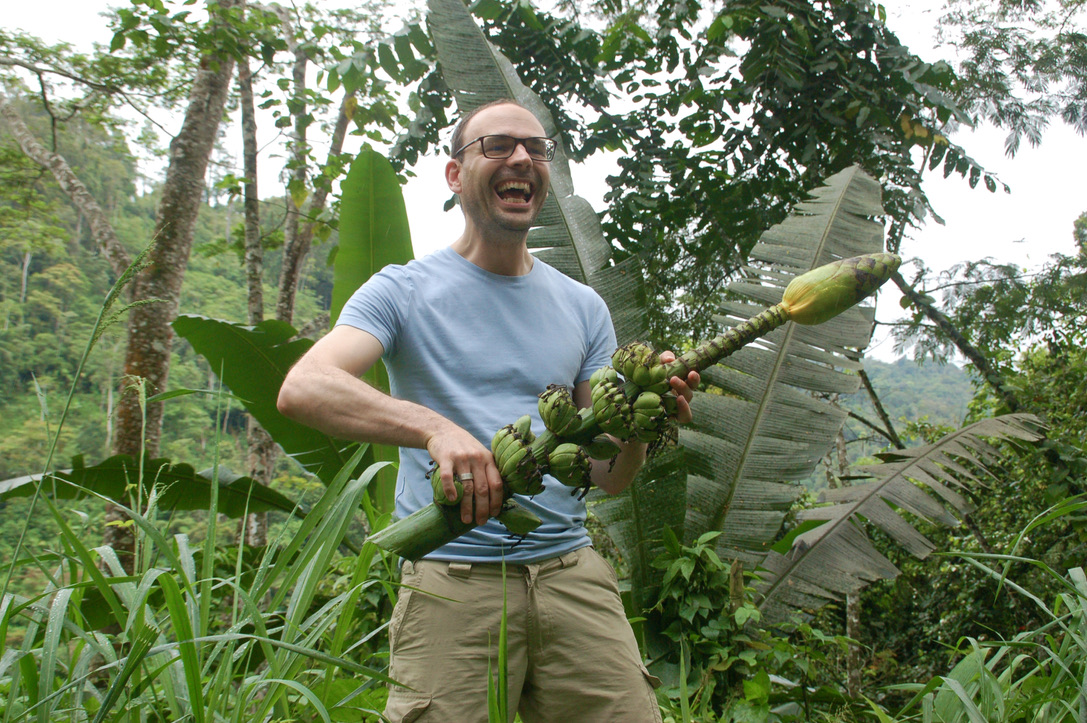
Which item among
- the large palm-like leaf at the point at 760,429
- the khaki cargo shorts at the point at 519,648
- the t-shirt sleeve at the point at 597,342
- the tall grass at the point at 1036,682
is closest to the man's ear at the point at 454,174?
the t-shirt sleeve at the point at 597,342

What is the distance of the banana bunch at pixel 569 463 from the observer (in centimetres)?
106

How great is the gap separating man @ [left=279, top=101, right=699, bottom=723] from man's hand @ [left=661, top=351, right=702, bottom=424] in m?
0.34

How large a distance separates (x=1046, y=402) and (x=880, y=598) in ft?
7.31

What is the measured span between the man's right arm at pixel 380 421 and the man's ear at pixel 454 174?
2.06ft

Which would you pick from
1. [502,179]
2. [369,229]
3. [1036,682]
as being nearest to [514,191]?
[502,179]

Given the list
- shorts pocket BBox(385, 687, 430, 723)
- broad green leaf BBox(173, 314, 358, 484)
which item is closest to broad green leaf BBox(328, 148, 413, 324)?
broad green leaf BBox(173, 314, 358, 484)

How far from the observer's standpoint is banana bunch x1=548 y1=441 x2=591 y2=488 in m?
1.06

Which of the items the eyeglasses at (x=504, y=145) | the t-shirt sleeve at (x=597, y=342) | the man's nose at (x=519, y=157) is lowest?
the t-shirt sleeve at (x=597, y=342)

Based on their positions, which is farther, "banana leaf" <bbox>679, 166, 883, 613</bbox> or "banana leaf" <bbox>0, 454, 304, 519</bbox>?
"banana leaf" <bbox>679, 166, 883, 613</bbox>

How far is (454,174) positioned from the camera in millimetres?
1790

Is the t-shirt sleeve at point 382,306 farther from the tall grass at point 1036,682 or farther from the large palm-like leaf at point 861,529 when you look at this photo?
the large palm-like leaf at point 861,529

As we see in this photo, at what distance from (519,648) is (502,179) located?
3.65 ft

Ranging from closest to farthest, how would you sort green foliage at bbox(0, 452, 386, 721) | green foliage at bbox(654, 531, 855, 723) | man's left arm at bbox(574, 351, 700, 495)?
1. green foliage at bbox(0, 452, 386, 721)
2. man's left arm at bbox(574, 351, 700, 495)
3. green foliage at bbox(654, 531, 855, 723)

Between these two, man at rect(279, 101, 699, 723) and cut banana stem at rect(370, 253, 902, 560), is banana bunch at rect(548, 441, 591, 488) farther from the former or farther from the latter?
man at rect(279, 101, 699, 723)
